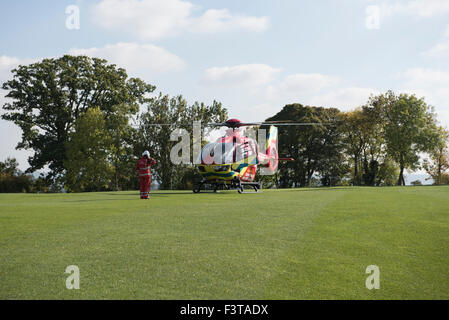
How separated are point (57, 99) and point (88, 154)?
9.65m

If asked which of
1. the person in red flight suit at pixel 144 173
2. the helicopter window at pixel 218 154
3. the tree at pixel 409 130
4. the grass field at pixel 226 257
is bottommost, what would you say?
the grass field at pixel 226 257

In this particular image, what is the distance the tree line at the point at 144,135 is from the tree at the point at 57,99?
0.40 feet

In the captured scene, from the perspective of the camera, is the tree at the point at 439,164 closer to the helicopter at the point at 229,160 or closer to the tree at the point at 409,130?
the tree at the point at 409,130

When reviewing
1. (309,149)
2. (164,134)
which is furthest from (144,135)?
(309,149)

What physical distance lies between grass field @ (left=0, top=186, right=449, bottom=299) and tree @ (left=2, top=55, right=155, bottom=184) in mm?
38168

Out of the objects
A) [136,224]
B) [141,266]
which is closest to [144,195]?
[136,224]

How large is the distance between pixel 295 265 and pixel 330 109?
186 feet

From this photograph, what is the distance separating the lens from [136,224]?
27.1ft

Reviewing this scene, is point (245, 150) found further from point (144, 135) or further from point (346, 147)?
point (346, 147)

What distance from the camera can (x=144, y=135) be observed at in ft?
156

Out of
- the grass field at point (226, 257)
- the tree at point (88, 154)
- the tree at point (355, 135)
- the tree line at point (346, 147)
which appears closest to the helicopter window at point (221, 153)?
the grass field at point (226, 257)

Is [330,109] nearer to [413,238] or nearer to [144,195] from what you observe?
[144,195]

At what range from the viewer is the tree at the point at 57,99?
42438 mm

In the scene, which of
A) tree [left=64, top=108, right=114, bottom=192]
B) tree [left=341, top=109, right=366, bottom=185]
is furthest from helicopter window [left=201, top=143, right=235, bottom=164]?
tree [left=341, top=109, right=366, bottom=185]
